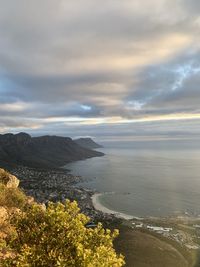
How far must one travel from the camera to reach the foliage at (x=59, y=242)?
17378mm

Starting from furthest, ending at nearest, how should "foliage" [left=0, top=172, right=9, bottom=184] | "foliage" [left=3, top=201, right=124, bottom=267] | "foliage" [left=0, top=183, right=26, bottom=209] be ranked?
"foliage" [left=0, top=172, right=9, bottom=184], "foliage" [left=0, top=183, right=26, bottom=209], "foliage" [left=3, top=201, right=124, bottom=267]

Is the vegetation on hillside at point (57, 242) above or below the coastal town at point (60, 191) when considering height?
above

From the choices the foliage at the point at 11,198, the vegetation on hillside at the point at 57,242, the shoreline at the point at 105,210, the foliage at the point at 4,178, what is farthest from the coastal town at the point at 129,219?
the vegetation on hillside at the point at 57,242

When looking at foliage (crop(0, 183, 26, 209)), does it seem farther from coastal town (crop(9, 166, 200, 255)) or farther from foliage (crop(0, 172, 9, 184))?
coastal town (crop(9, 166, 200, 255))

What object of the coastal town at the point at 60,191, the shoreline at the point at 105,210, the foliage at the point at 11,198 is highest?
the foliage at the point at 11,198

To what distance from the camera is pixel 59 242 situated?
19047mm

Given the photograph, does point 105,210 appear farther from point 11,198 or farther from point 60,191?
point 11,198

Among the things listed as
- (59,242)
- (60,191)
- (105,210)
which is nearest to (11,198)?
(59,242)

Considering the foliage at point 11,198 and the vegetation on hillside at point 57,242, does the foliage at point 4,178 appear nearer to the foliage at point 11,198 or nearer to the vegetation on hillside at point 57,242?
the foliage at point 11,198

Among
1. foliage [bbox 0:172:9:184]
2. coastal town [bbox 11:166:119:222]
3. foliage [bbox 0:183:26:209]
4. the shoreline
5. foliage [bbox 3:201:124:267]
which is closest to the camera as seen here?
foliage [bbox 3:201:124:267]

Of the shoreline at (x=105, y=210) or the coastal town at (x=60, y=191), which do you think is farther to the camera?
the coastal town at (x=60, y=191)

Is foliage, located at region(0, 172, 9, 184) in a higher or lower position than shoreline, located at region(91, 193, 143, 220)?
higher

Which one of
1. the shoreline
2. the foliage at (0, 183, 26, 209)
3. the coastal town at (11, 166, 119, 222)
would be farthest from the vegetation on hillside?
the shoreline

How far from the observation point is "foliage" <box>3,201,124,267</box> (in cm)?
1738
